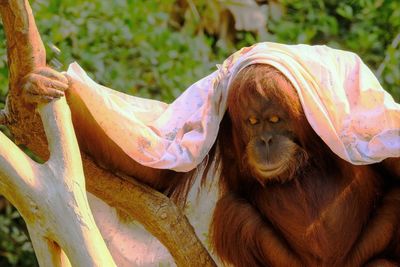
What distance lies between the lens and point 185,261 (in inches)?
175

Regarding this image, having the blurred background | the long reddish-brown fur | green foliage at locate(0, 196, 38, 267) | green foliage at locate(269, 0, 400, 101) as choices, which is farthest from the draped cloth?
green foliage at locate(269, 0, 400, 101)

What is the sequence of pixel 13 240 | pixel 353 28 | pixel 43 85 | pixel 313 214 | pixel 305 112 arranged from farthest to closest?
pixel 353 28
pixel 13 240
pixel 313 214
pixel 305 112
pixel 43 85

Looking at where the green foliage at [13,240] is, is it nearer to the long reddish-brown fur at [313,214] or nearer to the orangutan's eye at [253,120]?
the long reddish-brown fur at [313,214]

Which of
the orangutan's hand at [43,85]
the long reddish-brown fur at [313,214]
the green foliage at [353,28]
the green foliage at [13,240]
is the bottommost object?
the green foliage at [13,240]

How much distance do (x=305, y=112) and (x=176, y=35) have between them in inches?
108

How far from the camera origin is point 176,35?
7020mm

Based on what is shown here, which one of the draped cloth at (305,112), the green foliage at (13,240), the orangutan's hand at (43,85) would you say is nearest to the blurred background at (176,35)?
the green foliage at (13,240)

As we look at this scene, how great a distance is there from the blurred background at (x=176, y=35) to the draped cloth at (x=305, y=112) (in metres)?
1.61

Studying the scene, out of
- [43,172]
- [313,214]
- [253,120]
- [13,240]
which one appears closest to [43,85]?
[43,172]

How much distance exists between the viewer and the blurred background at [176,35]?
6.54m

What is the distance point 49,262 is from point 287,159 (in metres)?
0.91

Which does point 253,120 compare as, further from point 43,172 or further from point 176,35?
point 176,35

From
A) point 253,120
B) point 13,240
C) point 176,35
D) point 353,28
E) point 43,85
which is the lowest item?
point 13,240

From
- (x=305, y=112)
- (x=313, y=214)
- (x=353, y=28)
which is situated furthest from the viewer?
(x=353, y=28)
